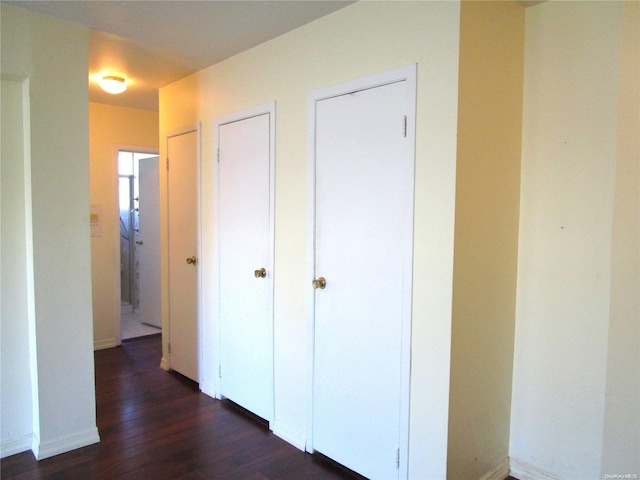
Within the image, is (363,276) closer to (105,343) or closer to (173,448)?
(173,448)

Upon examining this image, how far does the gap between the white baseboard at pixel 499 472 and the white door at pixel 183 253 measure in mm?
2210

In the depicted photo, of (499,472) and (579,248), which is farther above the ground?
(579,248)

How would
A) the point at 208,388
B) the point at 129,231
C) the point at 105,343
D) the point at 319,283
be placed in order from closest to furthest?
the point at 319,283 → the point at 208,388 → the point at 105,343 → the point at 129,231

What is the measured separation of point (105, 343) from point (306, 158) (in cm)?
322

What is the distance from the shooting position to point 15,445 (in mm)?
2467

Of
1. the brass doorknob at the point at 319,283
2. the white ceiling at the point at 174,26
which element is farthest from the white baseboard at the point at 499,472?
the white ceiling at the point at 174,26

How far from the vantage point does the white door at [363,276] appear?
2020 millimetres

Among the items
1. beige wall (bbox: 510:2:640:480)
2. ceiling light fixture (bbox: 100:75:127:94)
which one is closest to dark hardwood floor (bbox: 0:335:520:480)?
beige wall (bbox: 510:2:640:480)

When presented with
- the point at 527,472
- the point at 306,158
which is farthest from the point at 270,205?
the point at 527,472

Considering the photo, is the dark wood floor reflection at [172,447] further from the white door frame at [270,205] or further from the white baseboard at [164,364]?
the white baseboard at [164,364]

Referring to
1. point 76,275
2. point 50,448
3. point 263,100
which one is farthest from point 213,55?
point 50,448

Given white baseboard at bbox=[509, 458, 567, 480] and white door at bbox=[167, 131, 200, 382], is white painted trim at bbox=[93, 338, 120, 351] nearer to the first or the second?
white door at bbox=[167, 131, 200, 382]

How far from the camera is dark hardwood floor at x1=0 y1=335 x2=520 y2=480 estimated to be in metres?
2.29

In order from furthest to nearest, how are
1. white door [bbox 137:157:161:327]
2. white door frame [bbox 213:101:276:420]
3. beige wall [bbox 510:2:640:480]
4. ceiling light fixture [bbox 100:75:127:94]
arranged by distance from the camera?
white door [bbox 137:157:161:327] → ceiling light fixture [bbox 100:75:127:94] → white door frame [bbox 213:101:276:420] → beige wall [bbox 510:2:640:480]
